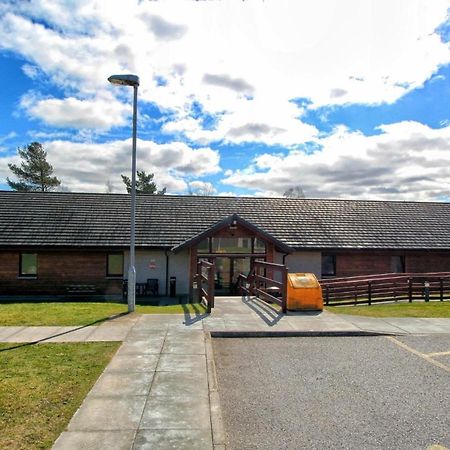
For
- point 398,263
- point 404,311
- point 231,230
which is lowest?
point 404,311

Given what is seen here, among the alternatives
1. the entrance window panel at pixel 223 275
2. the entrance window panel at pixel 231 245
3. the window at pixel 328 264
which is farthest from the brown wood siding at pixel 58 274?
the window at pixel 328 264

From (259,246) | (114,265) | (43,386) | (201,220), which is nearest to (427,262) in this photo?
(259,246)

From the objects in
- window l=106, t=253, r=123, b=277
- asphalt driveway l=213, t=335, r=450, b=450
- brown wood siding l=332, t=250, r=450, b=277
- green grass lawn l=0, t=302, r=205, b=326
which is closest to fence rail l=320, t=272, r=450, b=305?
Answer: brown wood siding l=332, t=250, r=450, b=277

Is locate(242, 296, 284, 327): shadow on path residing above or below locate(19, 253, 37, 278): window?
below

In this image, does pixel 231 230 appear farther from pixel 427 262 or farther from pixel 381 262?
pixel 427 262

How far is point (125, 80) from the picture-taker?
12.8 meters

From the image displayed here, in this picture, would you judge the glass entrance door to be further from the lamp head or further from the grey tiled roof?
the lamp head

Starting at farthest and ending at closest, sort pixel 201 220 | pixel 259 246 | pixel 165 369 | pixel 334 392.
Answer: pixel 201 220 < pixel 259 246 < pixel 165 369 < pixel 334 392

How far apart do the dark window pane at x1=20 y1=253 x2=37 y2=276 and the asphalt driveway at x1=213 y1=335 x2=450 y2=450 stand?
14042mm

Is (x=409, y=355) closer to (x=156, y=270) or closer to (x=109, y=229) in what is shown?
(x=156, y=270)

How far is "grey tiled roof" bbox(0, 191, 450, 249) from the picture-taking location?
21.7m

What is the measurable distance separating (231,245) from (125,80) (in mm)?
10290

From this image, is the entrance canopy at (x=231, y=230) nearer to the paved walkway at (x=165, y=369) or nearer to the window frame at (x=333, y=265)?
the window frame at (x=333, y=265)

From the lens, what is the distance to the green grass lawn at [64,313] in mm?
11797
